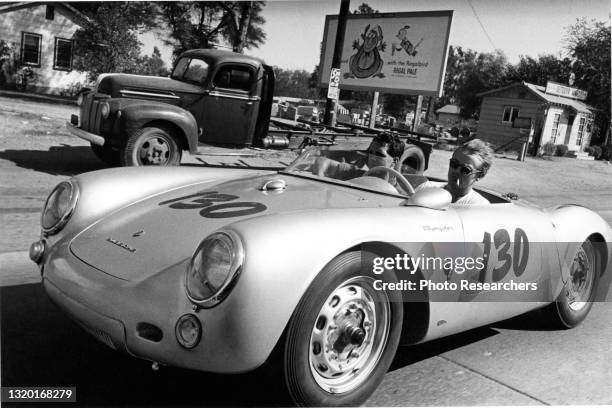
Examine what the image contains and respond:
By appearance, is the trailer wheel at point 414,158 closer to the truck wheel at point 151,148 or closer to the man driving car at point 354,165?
the truck wheel at point 151,148

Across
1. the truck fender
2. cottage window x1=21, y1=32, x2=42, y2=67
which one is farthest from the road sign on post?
cottage window x1=21, y1=32, x2=42, y2=67

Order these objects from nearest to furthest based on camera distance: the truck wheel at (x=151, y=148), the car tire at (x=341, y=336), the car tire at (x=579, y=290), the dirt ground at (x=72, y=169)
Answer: the car tire at (x=341, y=336) → the car tire at (x=579, y=290) → the dirt ground at (x=72, y=169) → the truck wheel at (x=151, y=148)

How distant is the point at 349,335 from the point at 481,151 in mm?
1557

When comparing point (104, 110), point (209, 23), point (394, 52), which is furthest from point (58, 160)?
point (209, 23)

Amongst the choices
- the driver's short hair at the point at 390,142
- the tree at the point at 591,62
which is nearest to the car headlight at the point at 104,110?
the driver's short hair at the point at 390,142

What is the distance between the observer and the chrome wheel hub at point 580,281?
3805mm

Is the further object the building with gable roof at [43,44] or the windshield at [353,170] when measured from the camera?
the building with gable roof at [43,44]

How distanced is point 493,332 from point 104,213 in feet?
8.09

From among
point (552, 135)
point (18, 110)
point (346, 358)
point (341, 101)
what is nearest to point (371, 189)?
point (346, 358)

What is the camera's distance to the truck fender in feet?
26.7

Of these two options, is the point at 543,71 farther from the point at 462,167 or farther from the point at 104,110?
the point at 462,167

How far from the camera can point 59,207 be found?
312cm

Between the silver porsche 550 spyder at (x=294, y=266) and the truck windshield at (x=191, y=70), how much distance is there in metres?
6.35

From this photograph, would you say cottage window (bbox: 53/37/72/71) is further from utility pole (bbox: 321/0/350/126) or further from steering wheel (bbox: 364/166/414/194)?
steering wheel (bbox: 364/166/414/194)
